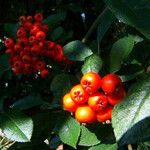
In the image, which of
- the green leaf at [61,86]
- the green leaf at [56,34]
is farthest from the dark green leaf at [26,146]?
the green leaf at [56,34]

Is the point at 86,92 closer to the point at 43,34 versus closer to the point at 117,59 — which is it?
the point at 117,59

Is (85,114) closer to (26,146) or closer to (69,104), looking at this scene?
(69,104)

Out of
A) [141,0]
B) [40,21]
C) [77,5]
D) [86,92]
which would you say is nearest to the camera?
[141,0]

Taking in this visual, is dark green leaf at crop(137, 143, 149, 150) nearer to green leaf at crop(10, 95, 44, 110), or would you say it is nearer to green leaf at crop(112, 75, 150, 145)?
green leaf at crop(112, 75, 150, 145)

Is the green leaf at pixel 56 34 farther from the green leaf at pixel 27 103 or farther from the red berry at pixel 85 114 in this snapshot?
the red berry at pixel 85 114

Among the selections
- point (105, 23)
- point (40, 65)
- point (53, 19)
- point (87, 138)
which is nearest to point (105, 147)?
point (87, 138)

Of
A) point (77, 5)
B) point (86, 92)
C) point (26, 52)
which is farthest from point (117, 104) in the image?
point (77, 5)
